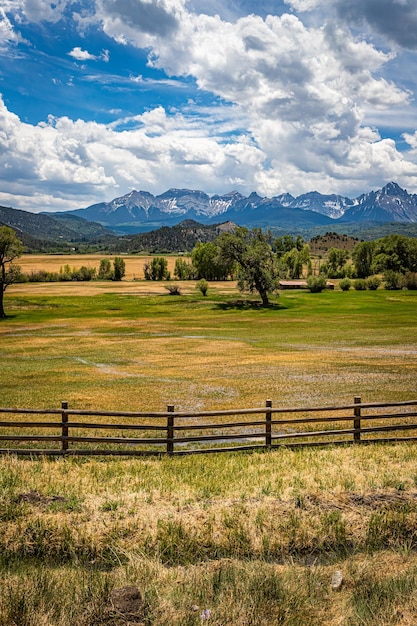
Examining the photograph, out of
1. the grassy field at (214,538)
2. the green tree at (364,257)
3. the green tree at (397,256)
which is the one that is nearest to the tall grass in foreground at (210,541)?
the grassy field at (214,538)

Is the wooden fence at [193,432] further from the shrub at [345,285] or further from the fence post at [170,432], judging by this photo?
the shrub at [345,285]

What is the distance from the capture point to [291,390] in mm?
29172

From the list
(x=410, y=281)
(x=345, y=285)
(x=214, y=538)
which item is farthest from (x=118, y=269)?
(x=214, y=538)

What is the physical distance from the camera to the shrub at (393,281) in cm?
11811

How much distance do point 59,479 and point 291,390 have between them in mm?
18053

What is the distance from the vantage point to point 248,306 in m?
89.2

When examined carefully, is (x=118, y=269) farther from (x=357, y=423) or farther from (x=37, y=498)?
(x=37, y=498)

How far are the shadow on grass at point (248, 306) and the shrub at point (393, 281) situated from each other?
41179 mm

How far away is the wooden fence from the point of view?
15.5 metres

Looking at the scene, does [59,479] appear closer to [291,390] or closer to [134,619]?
[134,619]

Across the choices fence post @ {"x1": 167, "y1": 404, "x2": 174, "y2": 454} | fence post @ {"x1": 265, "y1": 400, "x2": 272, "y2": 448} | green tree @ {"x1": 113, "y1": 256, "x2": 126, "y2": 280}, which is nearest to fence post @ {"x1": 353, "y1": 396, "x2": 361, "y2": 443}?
fence post @ {"x1": 265, "y1": 400, "x2": 272, "y2": 448}

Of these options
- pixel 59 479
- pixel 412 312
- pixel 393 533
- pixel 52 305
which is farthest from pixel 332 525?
pixel 52 305

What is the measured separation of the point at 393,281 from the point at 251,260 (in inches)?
1919

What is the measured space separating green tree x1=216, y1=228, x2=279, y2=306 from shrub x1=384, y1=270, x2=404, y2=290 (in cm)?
4288
